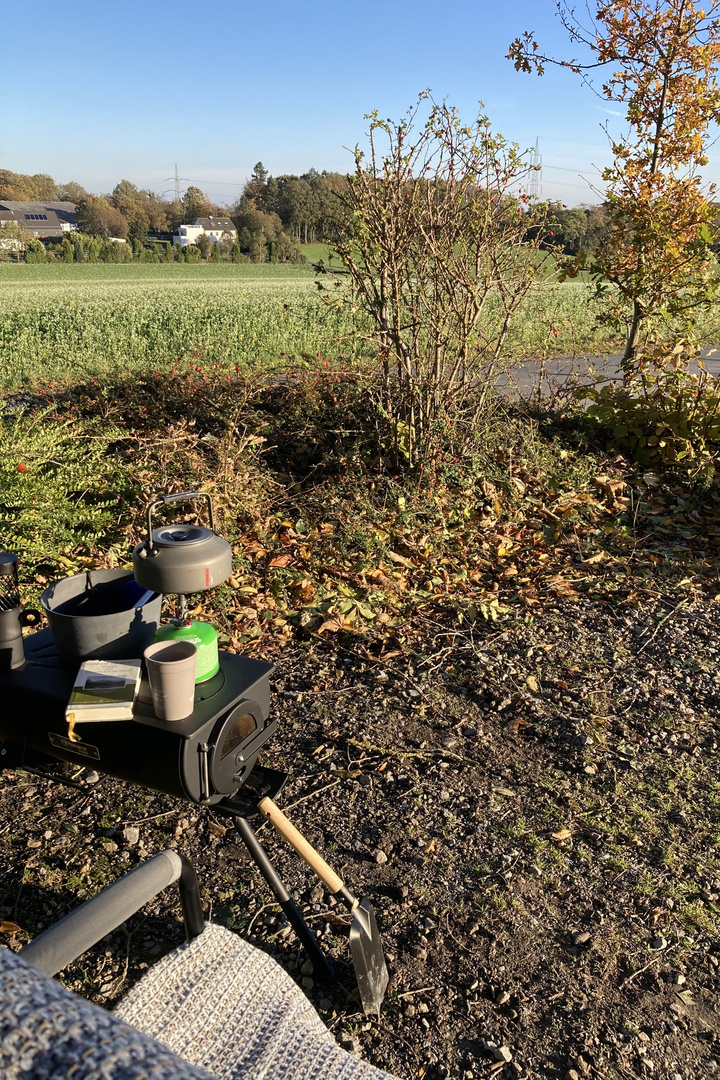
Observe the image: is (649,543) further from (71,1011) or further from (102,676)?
(71,1011)

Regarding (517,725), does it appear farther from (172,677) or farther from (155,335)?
(155,335)

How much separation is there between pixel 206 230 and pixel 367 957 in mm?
80975

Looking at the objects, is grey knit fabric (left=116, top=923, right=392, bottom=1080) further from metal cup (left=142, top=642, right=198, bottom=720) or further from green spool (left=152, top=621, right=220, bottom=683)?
green spool (left=152, top=621, right=220, bottom=683)

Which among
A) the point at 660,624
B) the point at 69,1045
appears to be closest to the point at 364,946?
the point at 69,1045

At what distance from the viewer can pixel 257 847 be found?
2109mm

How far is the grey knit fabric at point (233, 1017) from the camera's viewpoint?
147 centimetres

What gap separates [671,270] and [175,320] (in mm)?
10396

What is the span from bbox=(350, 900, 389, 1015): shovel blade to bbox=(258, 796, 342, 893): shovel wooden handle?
147 mm

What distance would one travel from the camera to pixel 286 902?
2191 millimetres

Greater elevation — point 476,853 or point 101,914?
point 101,914

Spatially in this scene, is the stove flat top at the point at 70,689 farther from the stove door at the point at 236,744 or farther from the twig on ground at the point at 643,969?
the twig on ground at the point at 643,969

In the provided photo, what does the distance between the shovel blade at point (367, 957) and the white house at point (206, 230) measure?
2975 inches

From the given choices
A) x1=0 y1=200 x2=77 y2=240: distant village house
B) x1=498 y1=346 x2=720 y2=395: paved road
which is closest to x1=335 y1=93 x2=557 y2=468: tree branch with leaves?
x1=498 y1=346 x2=720 y2=395: paved road

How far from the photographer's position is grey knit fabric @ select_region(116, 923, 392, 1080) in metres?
1.47
